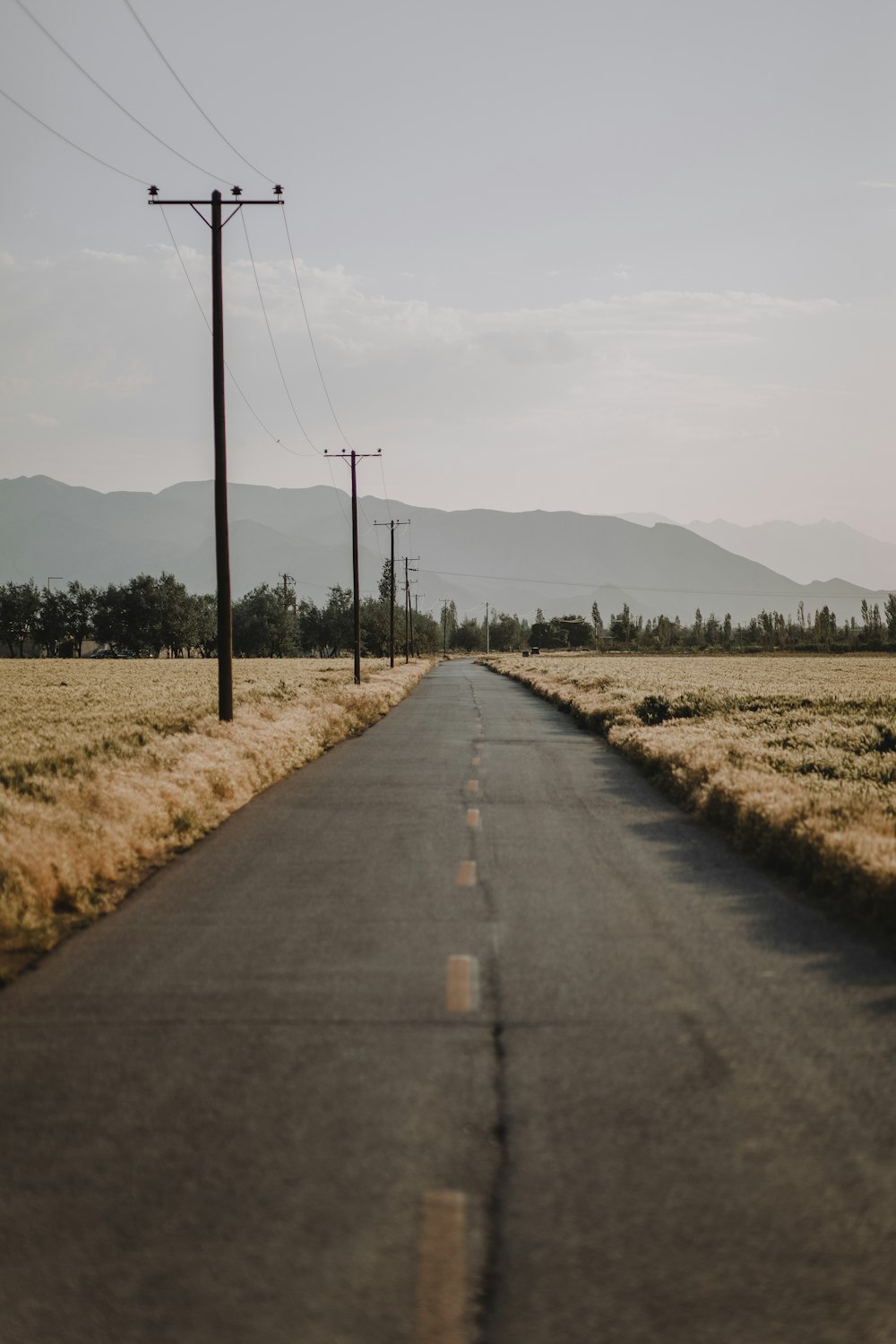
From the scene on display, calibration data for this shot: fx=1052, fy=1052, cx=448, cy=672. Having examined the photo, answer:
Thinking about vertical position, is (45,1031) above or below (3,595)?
below

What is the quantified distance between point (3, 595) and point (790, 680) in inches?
4564

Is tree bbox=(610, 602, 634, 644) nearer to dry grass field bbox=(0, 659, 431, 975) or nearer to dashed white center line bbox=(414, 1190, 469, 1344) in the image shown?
dry grass field bbox=(0, 659, 431, 975)

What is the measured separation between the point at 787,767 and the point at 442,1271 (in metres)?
13.7

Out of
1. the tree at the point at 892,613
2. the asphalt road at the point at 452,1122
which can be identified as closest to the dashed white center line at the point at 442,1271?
the asphalt road at the point at 452,1122

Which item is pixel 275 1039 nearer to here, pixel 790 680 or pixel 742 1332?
pixel 742 1332

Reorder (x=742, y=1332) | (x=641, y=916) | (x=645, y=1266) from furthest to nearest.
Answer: (x=641, y=916), (x=645, y=1266), (x=742, y=1332)

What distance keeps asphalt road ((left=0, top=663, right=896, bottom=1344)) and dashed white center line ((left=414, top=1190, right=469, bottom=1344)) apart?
10 millimetres

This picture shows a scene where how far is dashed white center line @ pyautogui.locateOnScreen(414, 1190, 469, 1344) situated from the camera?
3111 millimetres

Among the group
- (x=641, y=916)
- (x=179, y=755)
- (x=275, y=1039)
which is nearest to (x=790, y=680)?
(x=179, y=755)

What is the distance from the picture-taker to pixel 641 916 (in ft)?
27.0

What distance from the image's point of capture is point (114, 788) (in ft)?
39.0

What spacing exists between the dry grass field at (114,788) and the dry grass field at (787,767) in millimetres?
6237

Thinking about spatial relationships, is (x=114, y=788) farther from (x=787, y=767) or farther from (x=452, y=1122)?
(x=787, y=767)

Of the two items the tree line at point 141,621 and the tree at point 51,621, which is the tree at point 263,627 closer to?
the tree line at point 141,621
